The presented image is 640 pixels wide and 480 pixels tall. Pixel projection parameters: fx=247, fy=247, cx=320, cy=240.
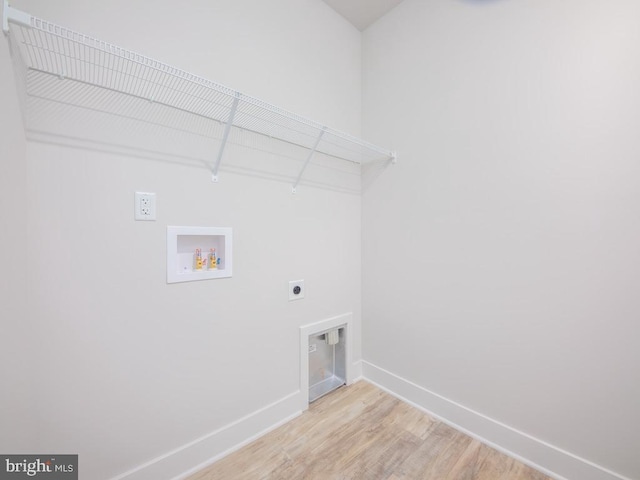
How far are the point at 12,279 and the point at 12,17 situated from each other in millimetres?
723

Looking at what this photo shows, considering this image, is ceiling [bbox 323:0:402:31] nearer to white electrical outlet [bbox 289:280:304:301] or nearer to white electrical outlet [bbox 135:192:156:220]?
white electrical outlet [bbox 135:192:156:220]

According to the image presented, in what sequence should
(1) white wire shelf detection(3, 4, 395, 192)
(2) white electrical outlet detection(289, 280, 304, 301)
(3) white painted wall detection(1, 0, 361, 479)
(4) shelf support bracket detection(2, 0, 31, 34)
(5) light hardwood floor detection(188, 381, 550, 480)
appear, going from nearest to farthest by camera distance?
(4) shelf support bracket detection(2, 0, 31, 34), (1) white wire shelf detection(3, 4, 395, 192), (3) white painted wall detection(1, 0, 361, 479), (5) light hardwood floor detection(188, 381, 550, 480), (2) white electrical outlet detection(289, 280, 304, 301)

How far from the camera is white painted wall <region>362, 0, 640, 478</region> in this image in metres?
1.06

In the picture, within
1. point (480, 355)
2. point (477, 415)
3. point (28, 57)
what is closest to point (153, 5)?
point (28, 57)

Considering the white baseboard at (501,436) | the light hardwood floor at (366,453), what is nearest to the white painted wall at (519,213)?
the white baseboard at (501,436)

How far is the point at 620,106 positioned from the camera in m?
1.05

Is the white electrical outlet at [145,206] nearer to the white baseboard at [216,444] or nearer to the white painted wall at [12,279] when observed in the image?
the white painted wall at [12,279]

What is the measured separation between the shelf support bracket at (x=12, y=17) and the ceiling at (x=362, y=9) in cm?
180

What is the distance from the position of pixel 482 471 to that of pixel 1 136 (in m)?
2.31

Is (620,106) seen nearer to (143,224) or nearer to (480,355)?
(480,355)

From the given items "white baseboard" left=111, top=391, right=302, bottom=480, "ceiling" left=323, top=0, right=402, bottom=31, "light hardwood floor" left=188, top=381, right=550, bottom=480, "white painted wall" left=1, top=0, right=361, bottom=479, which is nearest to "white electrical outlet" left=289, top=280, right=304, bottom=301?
"white painted wall" left=1, top=0, right=361, bottom=479

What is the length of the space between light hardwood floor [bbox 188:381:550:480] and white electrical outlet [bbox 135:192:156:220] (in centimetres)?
129

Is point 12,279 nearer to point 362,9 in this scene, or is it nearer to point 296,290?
point 296,290

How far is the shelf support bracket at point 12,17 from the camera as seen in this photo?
0.65m
